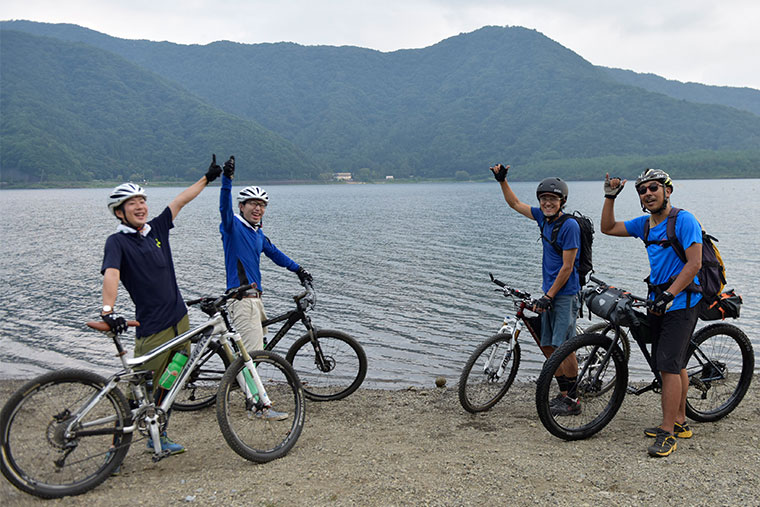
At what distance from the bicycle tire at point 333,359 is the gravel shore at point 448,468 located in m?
0.81

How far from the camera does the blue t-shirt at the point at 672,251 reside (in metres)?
5.45

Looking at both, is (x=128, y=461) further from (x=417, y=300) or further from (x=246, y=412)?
(x=417, y=300)

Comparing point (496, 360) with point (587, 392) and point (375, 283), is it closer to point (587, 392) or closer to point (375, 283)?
point (587, 392)

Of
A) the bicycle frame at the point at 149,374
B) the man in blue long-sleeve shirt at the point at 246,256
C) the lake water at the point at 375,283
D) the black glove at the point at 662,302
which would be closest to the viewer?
the bicycle frame at the point at 149,374

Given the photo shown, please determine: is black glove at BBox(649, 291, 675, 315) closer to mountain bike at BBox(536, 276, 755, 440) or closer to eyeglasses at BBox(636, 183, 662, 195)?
mountain bike at BBox(536, 276, 755, 440)

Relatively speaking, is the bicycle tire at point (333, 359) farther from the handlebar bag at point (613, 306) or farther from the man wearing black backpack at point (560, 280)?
the handlebar bag at point (613, 306)

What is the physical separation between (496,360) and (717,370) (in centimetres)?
258

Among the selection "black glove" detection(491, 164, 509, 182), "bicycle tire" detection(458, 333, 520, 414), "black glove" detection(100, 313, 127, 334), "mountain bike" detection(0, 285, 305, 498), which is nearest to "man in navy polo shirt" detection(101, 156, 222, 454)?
"mountain bike" detection(0, 285, 305, 498)

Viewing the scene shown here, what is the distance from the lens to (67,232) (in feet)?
154

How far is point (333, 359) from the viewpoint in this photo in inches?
300

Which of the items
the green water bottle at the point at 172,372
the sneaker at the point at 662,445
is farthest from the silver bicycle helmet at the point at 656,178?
the green water bottle at the point at 172,372

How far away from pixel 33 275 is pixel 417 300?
1886 centimetres

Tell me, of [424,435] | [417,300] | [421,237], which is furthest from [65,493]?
[421,237]

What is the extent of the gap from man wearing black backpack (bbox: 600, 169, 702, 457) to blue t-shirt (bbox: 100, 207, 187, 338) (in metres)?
4.47
